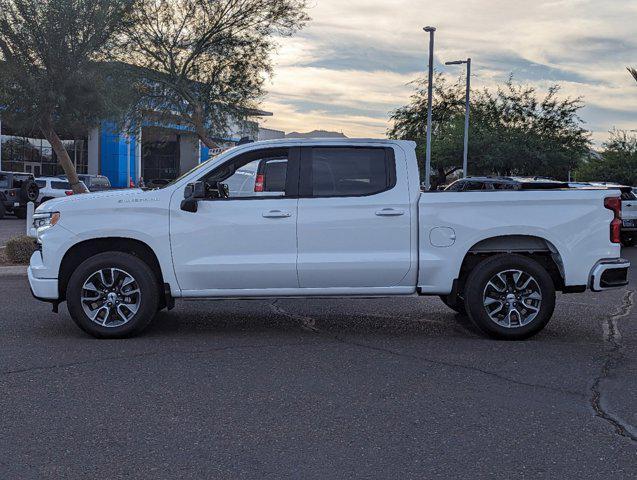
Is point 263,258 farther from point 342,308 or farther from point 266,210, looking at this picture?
point 342,308

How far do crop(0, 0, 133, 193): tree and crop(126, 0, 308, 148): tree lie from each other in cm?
988

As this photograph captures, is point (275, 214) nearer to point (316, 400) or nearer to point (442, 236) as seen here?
point (442, 236)

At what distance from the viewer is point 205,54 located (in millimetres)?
28656

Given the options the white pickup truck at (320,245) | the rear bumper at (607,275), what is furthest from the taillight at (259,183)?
the rear bumper at (607,275)

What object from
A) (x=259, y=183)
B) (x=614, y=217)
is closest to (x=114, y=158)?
(x=259, y=183)

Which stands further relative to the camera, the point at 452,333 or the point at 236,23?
the point at 236,23

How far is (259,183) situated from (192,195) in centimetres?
82

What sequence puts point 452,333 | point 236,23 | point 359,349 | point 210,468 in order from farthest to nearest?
point 236,23, point 452,333, point 359,349, point 210,468

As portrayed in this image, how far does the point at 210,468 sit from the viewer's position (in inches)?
166

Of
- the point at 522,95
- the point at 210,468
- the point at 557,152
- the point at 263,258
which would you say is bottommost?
the point at 210,468

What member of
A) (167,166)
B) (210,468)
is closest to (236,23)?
(210,468)

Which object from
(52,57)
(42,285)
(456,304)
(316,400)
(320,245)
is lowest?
(316,400)

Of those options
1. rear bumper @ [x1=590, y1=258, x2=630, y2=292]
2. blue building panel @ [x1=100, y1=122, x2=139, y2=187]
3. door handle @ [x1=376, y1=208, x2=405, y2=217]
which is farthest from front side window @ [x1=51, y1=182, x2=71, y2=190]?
rear bumper @ [x1=590, y1=258, x2=630, y2=292]

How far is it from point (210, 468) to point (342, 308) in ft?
18.2
